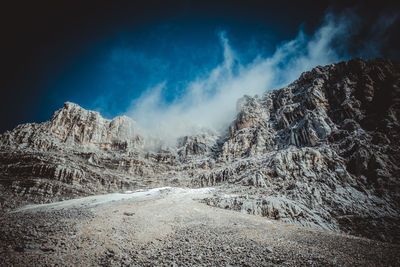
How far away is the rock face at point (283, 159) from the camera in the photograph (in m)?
29.4

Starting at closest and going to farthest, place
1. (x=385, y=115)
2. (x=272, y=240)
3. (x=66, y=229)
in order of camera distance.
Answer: (x=66, y=229)
(x=272, y=240)
(x=385, y=115)

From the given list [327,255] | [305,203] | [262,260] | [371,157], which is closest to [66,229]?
[262,260]

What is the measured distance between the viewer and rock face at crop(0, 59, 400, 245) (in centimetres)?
2936

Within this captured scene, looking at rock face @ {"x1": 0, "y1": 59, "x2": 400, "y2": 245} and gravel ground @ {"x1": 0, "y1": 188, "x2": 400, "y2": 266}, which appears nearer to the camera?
gravel ground @ {"x1": 0, "y1": 188, "x2": 400, "y2": 266}

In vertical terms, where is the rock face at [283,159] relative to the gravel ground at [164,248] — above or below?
above

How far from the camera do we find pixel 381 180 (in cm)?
3266

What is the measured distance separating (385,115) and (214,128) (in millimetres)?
88928

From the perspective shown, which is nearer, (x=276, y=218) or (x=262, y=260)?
(x=262, y=260)

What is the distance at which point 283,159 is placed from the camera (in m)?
47.6

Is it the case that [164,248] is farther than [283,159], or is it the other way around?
[283,159]

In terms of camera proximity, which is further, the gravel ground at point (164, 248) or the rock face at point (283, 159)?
the rock face at point (283, 159)

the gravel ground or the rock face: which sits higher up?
the rock face

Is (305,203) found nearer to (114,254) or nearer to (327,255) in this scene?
(327,255)

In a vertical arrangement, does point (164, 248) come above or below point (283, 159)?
below
